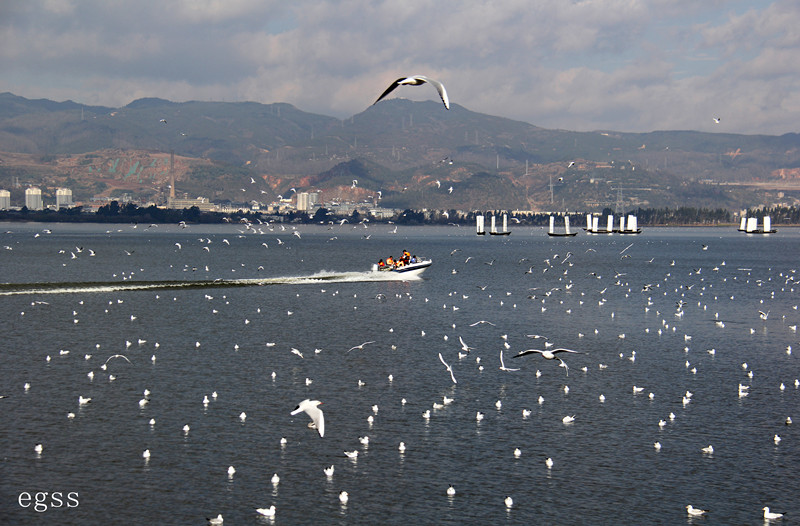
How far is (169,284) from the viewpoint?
92.3m

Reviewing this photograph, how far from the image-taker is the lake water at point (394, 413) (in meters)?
26.3

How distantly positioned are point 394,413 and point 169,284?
61.9 metres

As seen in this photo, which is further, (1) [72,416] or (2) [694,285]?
(2) [694,285]

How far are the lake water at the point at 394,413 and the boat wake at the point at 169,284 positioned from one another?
865cm

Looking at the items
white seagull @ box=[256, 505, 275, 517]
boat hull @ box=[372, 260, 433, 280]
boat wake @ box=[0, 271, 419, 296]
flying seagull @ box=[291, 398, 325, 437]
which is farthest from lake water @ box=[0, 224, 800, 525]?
boat hull @ box=[372, 260, 433, 280]

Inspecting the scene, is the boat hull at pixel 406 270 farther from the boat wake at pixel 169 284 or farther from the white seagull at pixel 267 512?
the white seagull at pixel 267 512

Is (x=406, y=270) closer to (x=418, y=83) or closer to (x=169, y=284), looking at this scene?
(x=169, y=284)

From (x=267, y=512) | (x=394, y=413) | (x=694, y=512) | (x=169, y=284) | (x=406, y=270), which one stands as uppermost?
(x=406, y=270)

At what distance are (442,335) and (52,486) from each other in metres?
34.8

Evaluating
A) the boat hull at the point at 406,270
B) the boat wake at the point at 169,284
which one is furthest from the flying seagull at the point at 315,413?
the boat hull at the point at 406,270

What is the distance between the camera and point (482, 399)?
38.5 meters

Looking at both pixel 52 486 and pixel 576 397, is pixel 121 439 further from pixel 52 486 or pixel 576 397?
pixel 576 397

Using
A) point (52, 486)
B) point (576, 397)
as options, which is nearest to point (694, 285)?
point (576, 397)

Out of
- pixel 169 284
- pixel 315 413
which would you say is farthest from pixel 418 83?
pixel 169 284
